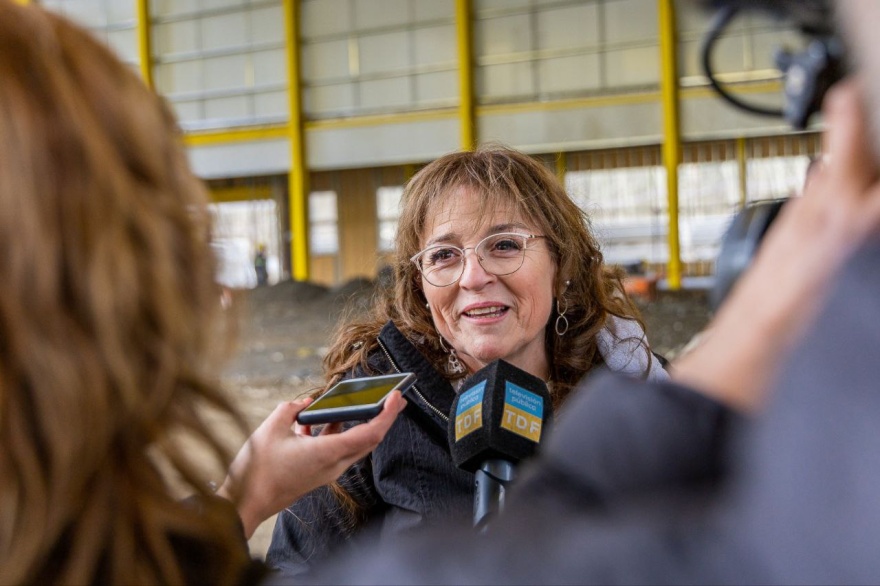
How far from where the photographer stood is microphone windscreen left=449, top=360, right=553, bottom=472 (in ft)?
4.34

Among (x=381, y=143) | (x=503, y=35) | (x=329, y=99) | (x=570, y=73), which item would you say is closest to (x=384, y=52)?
(x=329, y=99)

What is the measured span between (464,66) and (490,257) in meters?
13.8

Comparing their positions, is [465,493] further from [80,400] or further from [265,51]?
[265,51]

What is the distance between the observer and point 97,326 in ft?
2.30

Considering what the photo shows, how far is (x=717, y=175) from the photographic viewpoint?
52.8ft

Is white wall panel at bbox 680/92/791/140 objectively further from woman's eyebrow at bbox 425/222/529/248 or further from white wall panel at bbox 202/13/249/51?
woman's eyebrow at bbox 425/222/529/248

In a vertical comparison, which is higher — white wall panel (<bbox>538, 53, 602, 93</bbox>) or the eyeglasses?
white wall panel (<bbox>538, 53, 602, 93</bbox>)

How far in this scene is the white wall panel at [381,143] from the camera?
15664 millimetres

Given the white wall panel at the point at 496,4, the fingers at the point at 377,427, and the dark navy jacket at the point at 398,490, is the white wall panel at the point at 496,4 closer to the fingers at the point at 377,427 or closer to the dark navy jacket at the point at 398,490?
the dark navy jacket at the point at 398,490

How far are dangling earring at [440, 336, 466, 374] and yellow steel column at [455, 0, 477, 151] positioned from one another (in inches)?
524

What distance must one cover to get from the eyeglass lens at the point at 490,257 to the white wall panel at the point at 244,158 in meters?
15.1

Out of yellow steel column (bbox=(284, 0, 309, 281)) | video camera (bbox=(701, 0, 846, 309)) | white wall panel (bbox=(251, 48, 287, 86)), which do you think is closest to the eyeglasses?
video camera (bbox=(701, 0, 846, 309))

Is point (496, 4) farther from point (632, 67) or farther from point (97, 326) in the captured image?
point (97, 326)

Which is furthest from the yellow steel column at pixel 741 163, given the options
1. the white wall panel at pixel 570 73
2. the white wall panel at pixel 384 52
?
the white wall panel at pixel 384 52
